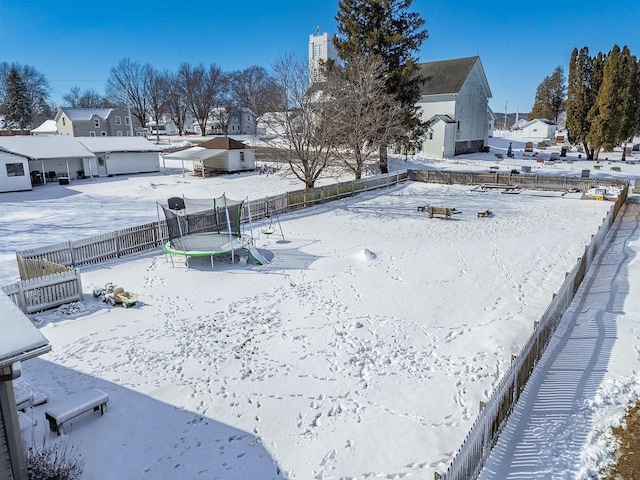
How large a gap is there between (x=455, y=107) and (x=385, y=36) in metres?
16.9

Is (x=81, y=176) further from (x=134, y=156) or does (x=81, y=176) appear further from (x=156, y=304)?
(x=156, y=304)

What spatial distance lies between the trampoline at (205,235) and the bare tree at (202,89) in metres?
75.7

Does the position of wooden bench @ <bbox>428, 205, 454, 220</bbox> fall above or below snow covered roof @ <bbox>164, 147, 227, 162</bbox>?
below

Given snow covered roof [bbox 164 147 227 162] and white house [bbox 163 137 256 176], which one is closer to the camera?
snow covered roof [bbox 164 147 227 162]

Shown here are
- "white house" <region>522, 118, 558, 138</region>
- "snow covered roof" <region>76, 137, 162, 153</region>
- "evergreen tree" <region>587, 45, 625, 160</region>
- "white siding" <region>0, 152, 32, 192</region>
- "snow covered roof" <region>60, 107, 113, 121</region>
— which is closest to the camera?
"white siding" <region>0, 152, 32, 192</region>

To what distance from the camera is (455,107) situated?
152ft

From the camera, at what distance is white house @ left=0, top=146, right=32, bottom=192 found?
103ft

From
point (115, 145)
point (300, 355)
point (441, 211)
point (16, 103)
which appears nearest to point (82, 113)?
point (16, 103)

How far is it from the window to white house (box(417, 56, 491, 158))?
3446 centimetres

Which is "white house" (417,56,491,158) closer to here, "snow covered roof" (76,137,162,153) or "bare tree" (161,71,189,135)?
"snow covered roof" (76,137,162,153)

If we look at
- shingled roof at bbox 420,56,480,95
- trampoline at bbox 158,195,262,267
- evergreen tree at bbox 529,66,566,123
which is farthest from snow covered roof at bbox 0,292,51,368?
evergreen tree at bbox 529,66,566,123

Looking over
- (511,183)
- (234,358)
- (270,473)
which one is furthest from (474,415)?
(511,183)

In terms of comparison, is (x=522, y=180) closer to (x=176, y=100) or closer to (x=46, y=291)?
(x=46, y=291)

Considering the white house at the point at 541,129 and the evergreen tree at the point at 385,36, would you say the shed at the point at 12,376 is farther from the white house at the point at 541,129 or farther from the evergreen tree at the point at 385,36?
the white house at the point at 541,129
